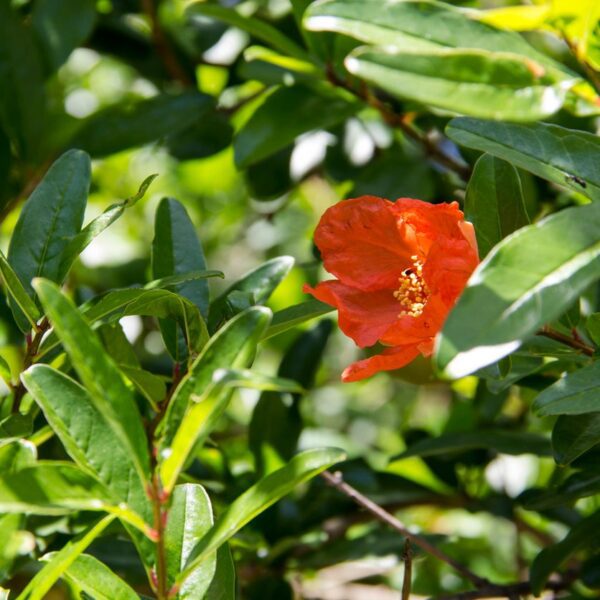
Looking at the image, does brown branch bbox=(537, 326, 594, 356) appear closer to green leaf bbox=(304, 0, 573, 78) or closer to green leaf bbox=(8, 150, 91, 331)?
green leaf bbox=(304, 0, 573, 78)

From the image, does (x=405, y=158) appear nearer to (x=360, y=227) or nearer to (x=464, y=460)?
(x=464, y=460)

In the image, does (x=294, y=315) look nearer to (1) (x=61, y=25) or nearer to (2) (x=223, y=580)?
(2) (x=223, y=580)

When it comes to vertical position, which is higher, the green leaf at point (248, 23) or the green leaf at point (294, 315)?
the green leaf at point (248, 23)

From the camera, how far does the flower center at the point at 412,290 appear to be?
905mm

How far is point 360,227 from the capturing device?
95cm

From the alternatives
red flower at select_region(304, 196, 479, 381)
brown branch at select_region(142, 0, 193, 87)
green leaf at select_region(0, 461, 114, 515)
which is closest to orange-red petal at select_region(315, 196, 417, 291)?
red flower at select_region(304, 196, 479, 381)

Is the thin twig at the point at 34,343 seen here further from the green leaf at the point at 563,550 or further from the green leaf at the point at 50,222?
the green leaf at the point at 563,550

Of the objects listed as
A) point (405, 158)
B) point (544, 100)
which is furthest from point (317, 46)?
point (544, 100)

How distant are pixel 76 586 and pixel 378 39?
0.50 m

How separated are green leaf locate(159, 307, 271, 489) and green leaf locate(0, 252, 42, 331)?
0.78 ft

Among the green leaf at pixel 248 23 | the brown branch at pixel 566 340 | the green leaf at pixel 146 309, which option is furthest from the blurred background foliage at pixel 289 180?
the green leaf at pixel 146 309

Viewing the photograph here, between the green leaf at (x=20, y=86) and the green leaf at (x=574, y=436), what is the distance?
0.94 metres

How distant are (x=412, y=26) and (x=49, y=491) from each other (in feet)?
1.34

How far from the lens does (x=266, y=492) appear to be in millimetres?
710
